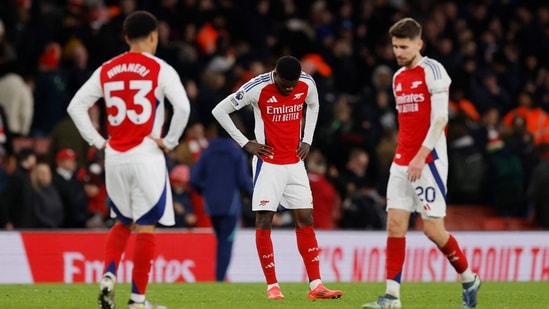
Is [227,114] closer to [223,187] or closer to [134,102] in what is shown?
[134,102]

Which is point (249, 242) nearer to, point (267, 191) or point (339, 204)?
point (339, 204)

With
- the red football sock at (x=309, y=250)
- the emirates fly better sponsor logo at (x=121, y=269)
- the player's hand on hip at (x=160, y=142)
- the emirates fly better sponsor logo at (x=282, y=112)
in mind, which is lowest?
the emirates fly better sponsor logo at (x=121, y=269)

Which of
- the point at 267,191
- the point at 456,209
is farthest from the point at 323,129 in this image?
the point at 267,191

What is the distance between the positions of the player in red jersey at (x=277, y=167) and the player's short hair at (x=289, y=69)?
0.12m

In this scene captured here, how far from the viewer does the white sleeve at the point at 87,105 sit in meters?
11.6

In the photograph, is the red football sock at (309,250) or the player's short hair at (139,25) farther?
the red football sock at (309,250)

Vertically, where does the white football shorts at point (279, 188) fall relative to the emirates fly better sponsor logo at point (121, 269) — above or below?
above

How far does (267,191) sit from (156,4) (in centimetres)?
1305

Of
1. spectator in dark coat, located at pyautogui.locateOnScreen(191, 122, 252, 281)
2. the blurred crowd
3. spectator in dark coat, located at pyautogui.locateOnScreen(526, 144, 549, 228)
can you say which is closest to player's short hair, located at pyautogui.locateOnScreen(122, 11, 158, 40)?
spectator in dark coat, located at pyautogui.locateOnScreen(191, 122, 252, 281)

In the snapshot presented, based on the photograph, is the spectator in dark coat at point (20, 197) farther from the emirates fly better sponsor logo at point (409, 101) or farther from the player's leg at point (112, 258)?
the emirates fly better sponsor logo at point (409, 101)

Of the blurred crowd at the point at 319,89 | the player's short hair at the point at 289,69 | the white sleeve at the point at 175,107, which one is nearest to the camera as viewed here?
the white sleeve at the point at 175,107

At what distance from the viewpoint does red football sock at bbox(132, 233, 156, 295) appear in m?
11.2

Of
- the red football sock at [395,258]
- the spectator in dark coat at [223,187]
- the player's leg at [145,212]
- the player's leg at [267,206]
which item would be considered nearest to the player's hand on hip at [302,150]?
the player's leg at [267,206]

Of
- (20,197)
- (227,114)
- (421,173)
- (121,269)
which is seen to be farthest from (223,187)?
(421,173)
